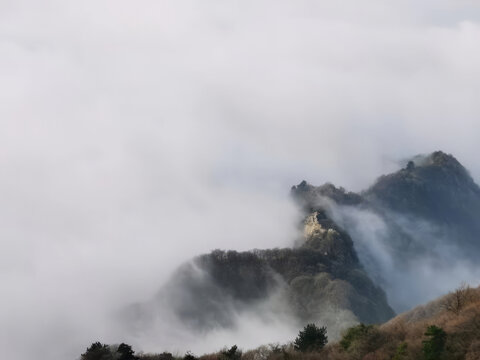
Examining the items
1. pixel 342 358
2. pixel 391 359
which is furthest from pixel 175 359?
pixel 391 359

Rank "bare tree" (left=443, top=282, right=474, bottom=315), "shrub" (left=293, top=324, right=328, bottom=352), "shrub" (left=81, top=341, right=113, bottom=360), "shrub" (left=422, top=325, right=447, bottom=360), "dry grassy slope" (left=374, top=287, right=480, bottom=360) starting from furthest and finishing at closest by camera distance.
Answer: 1. "shrub" (left=81, top=341, right=113, bottom=360)
2. "shrub" (left=293, top=324, right=328, bottom=352)
3. "bare tree" (left=443, top=282, right=474, bottom=315)
4. "dry grassy slope" (left=374, top=287, right=480, bottom=360)
5. "shrub" (left=422, top=325, right=447, bottom=360)

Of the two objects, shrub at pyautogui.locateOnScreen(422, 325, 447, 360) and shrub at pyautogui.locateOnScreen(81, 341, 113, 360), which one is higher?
shrub at pyautogui.locateOnScreen(81, 341, 113, 360)

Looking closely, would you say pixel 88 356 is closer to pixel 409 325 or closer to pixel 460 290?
pixel 409 325

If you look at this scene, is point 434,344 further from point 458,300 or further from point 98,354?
point 98,354

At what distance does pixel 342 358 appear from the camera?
262 ft

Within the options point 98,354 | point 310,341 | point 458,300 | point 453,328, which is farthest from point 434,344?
point 98,354

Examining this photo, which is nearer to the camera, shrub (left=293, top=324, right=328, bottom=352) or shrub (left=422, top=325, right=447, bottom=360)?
shrub (left=422, top=325, right=447, bottom=360)

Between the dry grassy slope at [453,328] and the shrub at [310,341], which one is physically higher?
the shrub at [310,341]

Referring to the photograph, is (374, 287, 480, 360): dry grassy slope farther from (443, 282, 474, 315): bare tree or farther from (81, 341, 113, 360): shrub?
(81, 341, 113, 360): shrub

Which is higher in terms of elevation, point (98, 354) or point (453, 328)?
point (98, 354)

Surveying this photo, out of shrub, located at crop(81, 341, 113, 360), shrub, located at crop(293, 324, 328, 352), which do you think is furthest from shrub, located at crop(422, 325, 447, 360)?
shrub, located at crop(81, 341, 113, 360)

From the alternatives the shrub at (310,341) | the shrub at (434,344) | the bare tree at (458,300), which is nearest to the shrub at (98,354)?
the shrub at (310,341)

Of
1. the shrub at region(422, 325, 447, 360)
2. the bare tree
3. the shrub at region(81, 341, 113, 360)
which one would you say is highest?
the shrub at region(81, 341, 113, 360)

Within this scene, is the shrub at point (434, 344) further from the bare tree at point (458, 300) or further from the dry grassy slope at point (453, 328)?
the bare tree at point (458, 300)
